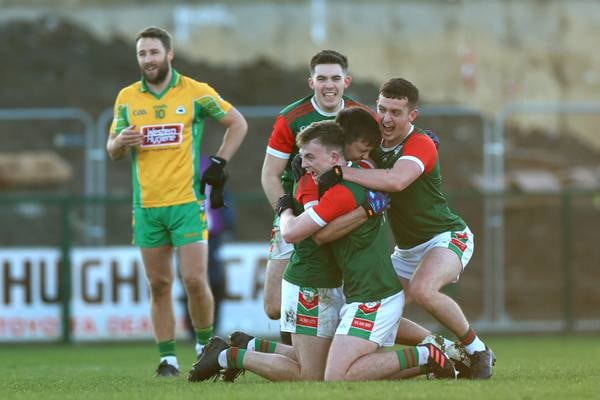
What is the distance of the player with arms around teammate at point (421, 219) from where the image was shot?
844 centimetres

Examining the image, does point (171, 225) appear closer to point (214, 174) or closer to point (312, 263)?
point (214, 174)

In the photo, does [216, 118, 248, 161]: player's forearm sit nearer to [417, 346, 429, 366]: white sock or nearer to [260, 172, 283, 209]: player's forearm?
[260, 172, 283, 209]: player's forearm

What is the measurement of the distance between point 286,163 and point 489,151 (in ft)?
29.4

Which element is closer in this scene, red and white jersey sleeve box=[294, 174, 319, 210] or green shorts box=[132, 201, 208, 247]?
red and white jersey sleeve box=[294, 174, 319, 210]

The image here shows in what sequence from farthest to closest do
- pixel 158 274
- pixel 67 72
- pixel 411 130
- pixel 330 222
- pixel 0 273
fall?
pixel 67 72, pixel 0 273, pixel 158 274, pixel 411 130, pixel 330 222

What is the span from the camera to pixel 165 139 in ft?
33.0

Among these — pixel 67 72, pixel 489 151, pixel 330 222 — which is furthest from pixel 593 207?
pixel 330 222

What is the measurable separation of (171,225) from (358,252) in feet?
7.73

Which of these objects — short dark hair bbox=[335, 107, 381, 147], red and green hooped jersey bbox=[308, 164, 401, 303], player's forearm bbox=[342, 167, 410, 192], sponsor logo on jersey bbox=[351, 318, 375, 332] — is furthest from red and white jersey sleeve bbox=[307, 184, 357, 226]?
sponsor logo on jersey bbox=[351, 318, 375, 332]

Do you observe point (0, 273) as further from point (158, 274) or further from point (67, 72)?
point (67, 72)

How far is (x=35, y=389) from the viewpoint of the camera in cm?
830

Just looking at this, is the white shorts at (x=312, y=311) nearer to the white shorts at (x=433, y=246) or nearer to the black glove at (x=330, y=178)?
the black glove at (x=330, y=178)

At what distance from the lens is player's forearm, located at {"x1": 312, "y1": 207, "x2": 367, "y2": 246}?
26.1 ft

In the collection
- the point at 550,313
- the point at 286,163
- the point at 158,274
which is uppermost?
the point at 286,163
